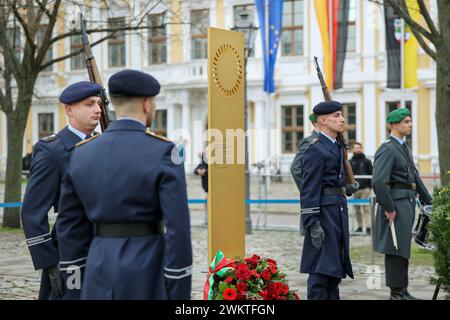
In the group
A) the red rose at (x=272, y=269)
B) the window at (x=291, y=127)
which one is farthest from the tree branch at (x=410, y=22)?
the window at (x=291, y=127)

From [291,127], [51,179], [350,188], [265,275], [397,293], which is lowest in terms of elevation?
[397,293]

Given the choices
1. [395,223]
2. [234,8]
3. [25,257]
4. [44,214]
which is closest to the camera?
[44,214]

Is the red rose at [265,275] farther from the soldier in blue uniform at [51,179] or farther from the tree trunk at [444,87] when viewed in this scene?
the tree trunk at [444,87]

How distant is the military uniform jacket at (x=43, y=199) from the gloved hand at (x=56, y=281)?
4cm

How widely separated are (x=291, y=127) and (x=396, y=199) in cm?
2896

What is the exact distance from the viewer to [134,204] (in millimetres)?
3902

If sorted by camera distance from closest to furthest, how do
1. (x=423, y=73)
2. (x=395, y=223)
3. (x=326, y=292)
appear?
(x=326, y=292)
(x=395, y=223)
(x=423, y=73)

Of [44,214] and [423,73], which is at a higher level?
[423,73]

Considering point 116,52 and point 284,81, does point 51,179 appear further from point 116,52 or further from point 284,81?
point 116,52

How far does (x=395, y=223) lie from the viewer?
817cm

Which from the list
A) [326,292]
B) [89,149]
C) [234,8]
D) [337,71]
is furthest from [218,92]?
[234,8]

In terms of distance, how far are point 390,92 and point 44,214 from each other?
30309 millimetres

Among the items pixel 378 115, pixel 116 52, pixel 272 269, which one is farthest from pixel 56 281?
pixel 116 52
